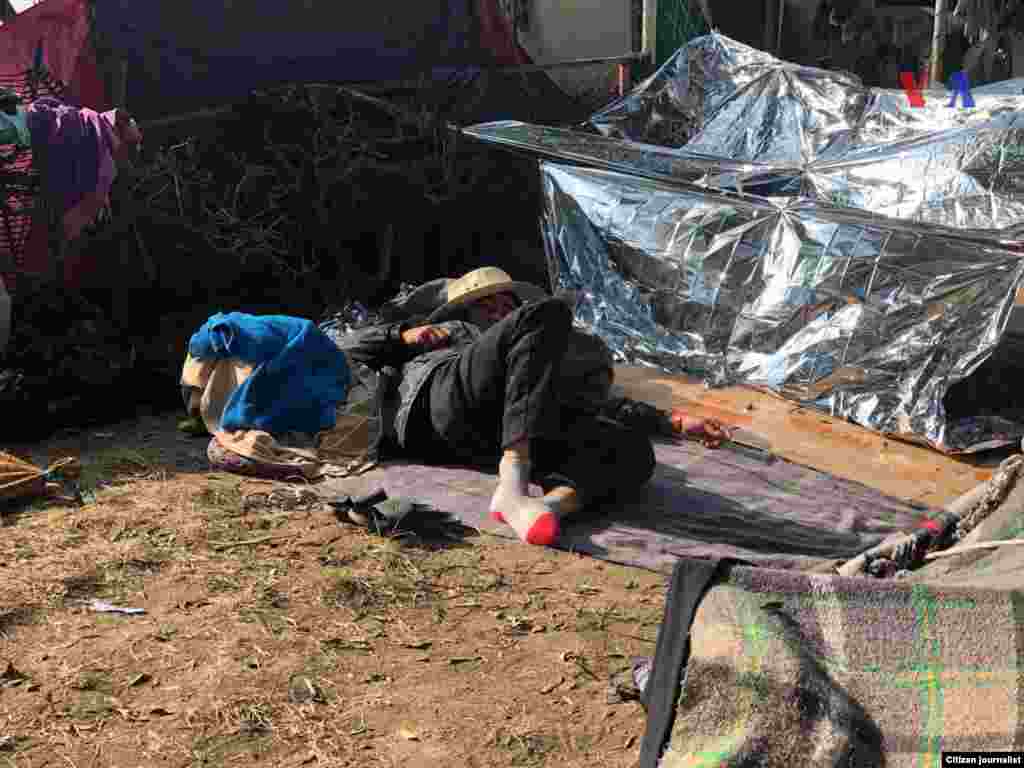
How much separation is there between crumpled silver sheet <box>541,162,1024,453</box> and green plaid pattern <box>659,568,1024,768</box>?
263 centimetres

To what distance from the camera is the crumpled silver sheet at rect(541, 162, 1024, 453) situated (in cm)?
438

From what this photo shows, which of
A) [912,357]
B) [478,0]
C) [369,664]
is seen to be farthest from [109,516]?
[478,0]

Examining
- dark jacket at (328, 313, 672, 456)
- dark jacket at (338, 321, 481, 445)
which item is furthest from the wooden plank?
dark jacket at (338, 321, 481, 445)

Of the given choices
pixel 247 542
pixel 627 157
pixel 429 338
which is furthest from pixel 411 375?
pixel 627 157

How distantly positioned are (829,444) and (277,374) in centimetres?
217

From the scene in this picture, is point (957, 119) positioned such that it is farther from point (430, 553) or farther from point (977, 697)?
point (977, 697)

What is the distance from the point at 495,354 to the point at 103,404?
2.04m

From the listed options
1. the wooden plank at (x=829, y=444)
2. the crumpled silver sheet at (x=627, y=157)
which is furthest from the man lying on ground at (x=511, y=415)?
the crumpled silver sheet at (x=627, y=157)

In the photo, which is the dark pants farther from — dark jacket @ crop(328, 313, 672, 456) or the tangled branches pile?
the tangled branches pile

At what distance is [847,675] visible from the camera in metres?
1.84

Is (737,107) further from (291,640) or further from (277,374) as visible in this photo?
(291,640)

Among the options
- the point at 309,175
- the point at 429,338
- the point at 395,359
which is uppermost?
the point at 309,175

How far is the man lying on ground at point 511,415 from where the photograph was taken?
3578 millimetres

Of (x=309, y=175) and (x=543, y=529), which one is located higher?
(x=309, y=175)
